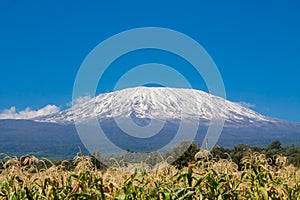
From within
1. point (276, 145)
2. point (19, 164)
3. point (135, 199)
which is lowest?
point (135, 199)

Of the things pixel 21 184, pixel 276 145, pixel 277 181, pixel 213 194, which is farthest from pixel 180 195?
pixel 276 145

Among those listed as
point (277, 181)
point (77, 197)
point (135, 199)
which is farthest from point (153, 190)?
point (277, 181)

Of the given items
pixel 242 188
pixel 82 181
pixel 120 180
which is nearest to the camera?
pixel 82 181

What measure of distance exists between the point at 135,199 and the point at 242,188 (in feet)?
5.38

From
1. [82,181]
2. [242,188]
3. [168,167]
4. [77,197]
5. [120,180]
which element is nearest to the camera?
[77,197]

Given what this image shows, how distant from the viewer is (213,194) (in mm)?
5676

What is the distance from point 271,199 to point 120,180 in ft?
7.50

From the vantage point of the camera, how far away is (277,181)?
7.11 metres

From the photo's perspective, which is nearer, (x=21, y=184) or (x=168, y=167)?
(x=21, y=184)

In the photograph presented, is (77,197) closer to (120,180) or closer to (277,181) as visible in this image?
(120,180)

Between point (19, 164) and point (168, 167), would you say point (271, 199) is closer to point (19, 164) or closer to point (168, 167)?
point (168, 167)

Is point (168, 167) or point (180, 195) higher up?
point (168, 167)

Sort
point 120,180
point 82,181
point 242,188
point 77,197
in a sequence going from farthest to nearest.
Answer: point 120,180
point 242,188
point 82,181
point 77,197

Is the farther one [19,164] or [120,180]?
[120,180]
